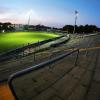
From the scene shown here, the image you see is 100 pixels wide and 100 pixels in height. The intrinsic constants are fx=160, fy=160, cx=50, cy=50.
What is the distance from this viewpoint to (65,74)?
6535mm

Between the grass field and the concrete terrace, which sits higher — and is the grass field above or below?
below

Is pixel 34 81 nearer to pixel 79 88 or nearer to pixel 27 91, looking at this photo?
pixel 27 91

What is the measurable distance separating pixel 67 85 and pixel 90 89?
2.60 feet

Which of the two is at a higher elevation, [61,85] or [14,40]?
[61,85]

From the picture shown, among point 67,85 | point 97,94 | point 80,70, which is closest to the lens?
point 97,94

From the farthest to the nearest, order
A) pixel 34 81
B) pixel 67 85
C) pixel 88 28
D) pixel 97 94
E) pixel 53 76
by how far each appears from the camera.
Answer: pixel 88 28 → pixel 53 76 → pixel 34 81 → pixel 67 85 → pixel 97 94

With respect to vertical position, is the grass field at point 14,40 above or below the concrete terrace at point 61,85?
below

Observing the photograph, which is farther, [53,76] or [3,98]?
[53,76]

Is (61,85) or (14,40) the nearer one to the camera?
(61,85)

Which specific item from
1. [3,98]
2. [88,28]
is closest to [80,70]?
[3,98]

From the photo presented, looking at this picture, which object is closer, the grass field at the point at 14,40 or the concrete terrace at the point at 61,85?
the concrete terrace at the point at 61,85

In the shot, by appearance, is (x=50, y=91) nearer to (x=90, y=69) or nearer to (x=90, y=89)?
(x=90, y=89)

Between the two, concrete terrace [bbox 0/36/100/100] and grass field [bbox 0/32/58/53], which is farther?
grass field [bbox 0/32/58/53]

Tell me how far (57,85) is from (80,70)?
1.97m
